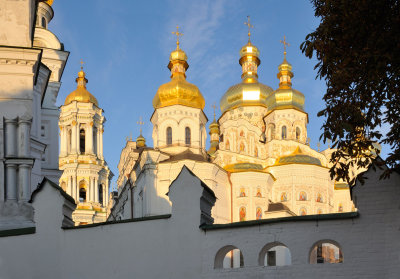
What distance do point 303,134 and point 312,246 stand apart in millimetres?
40015

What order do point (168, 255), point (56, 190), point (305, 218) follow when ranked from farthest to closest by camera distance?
point (56, 190), point (168, 255), point (305, 218)

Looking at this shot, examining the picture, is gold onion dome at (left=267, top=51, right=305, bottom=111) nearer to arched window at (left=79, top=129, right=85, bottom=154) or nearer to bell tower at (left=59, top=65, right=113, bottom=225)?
bell tower at (left=59, top=65, right=113, bottom=225)

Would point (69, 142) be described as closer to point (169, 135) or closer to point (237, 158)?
point (169, 135)

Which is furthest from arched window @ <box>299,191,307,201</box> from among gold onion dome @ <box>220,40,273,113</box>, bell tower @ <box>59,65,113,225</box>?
bell tower @ <box>59,65,113,225</box>

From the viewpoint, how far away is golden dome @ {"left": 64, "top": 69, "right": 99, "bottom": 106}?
53.7m

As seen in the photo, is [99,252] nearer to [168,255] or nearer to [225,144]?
[168,255]

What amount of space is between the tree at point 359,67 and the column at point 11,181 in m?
9.08

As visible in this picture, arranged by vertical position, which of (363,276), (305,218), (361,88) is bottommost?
(363,276)

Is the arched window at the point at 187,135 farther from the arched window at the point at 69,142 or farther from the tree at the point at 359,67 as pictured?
the tree at the point at 359,67

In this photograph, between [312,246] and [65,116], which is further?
[65,116]

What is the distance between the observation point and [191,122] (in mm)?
44781

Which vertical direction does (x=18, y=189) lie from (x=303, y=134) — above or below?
below

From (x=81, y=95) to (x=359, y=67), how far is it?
150 ft

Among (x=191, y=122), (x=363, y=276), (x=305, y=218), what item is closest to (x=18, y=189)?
(x=305, y=218)
